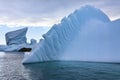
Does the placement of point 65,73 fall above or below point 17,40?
below

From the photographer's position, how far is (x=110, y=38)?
21859 millimetres

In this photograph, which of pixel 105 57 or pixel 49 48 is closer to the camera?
pixel 105 57

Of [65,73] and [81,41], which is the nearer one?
[65,73]

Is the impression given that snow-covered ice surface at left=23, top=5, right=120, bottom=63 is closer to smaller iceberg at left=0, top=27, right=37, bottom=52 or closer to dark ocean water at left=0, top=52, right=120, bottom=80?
dark ocean water at left=0, top=52, right=120, bottom=80

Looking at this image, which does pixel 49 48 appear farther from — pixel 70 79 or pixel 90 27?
pixel 70 79

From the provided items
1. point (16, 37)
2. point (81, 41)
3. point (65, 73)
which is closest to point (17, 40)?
point (16, 37)

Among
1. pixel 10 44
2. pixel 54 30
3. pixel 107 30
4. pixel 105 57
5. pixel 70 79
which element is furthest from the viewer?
pixel 10 44

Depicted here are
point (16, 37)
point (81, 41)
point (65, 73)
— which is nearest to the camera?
point (65, 73)

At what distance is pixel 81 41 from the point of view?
2377cm

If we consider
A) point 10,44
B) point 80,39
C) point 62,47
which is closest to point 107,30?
point 80,39

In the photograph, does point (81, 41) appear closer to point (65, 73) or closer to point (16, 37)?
point (65, 73)

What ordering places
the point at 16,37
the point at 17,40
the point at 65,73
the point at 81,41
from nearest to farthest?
the point at 65,73
the point at 81,41
the point at 16,37
the point at 17,40

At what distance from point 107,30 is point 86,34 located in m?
2.38

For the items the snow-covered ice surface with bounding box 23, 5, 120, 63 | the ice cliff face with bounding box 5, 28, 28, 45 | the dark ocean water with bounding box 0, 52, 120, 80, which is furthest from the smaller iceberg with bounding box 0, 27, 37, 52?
the dark ocean water with bounding box 0, 52, 120, 80
